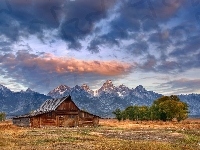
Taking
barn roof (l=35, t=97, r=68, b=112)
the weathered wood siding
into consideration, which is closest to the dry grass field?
the weathered wood siding

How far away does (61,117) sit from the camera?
9162 cm

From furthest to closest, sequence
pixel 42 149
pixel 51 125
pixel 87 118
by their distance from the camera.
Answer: pixel 87 118
pixel 51 125
pixel 42 149

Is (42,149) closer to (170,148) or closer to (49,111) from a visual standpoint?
(170,148)

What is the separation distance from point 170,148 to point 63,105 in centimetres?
6472

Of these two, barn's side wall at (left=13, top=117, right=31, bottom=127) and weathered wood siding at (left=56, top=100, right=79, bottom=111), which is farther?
weathered wood siding at (left=56, top=100, right=79, bottom=111)

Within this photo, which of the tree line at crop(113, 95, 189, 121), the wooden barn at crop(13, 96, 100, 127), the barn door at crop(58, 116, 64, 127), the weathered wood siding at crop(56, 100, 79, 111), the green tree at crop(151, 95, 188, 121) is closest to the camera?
the wooden barn at crop(13, 96, 100, 127)

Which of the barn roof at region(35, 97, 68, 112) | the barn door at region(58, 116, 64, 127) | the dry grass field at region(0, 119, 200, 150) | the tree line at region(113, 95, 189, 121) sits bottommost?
the dry grass field at region(0, 119, 200, 150)

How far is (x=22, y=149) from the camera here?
28.9 m

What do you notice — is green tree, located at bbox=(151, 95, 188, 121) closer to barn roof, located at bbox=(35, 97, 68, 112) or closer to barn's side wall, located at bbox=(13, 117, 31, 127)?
barn roof, located at bbox=(35, 97, 68, 112)

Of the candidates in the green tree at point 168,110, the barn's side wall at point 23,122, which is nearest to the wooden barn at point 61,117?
the barn's side wall at point 23,122

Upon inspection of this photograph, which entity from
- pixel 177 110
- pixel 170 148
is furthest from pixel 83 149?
pixel 177 110

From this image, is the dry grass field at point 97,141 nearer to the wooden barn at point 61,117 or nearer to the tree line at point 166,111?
the wooden barn at point 61,117

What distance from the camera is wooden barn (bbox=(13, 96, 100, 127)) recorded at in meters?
89.1

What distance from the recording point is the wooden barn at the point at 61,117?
89.1m
